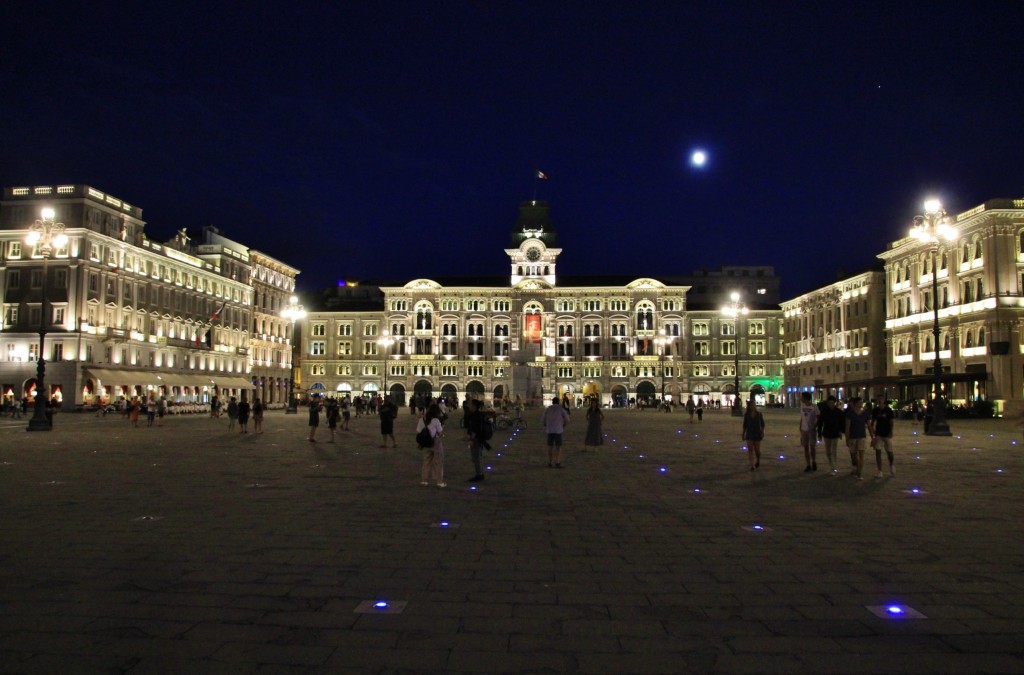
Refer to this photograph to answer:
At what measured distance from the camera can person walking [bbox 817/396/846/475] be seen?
1688 centimetres

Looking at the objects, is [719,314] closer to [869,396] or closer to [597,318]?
[597,318]

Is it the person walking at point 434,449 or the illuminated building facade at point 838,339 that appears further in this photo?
the illuminated building facade at point 838,339

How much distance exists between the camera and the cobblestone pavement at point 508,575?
5.31 metres

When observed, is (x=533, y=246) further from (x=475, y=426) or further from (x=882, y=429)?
(x=475, y=426)

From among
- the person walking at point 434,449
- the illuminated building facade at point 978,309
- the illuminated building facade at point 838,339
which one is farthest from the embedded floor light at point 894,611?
the illuminated building facade at point 838,339

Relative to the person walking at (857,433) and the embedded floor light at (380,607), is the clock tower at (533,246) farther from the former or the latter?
the embedded floor light at (380,607)

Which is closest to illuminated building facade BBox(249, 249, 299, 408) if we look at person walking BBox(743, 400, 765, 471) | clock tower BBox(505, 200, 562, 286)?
clock tower BBox(505, 200, 562, 286)

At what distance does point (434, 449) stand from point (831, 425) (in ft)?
28.6

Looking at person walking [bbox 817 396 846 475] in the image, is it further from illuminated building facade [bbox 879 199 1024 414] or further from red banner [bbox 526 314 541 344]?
red banner [bbox 526 314 541 344]

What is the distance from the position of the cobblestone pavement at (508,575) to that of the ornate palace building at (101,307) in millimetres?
45264

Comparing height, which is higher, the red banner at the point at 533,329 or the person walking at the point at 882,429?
the red banner at the point at 533,329

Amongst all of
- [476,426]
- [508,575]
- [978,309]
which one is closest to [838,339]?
[978,309]

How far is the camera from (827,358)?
279ft

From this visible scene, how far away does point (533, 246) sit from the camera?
108 m
